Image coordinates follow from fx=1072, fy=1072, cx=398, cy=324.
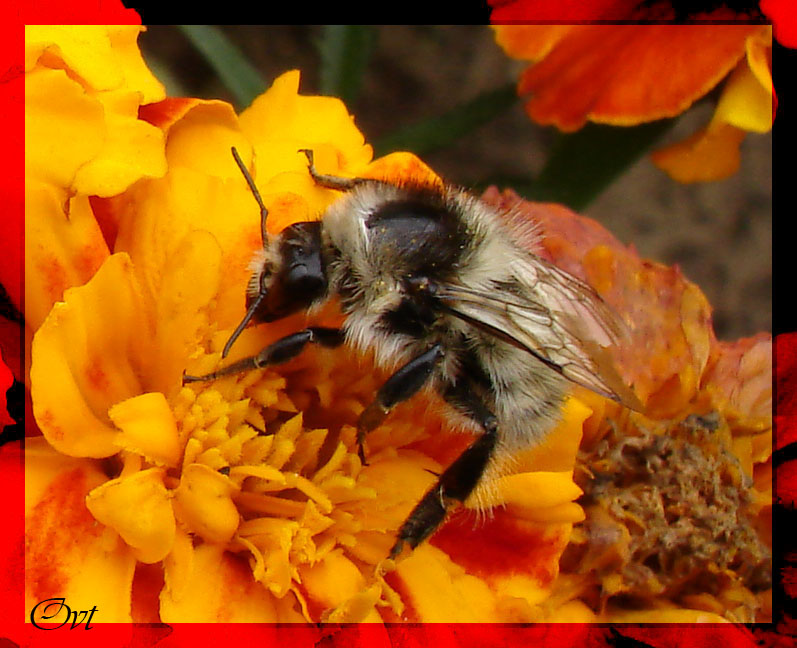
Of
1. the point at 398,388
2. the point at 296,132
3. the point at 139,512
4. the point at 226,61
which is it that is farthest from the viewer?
the point at 226,61

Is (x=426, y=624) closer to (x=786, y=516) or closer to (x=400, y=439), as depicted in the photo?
(x=400, y=439)

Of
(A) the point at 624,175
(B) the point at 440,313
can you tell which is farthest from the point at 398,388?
(A) the point at 624,175

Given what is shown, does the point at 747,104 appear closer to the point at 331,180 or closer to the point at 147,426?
the point at 331,180

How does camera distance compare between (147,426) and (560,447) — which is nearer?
(147,426)

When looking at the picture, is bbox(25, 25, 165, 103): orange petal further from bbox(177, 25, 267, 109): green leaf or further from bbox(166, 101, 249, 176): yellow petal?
bbox(177, 25, 267, 109): green leaf

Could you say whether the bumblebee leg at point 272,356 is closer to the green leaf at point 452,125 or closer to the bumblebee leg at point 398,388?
the bumblebee leg at point 398,388

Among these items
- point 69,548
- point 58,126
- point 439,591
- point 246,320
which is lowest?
point 439,591
